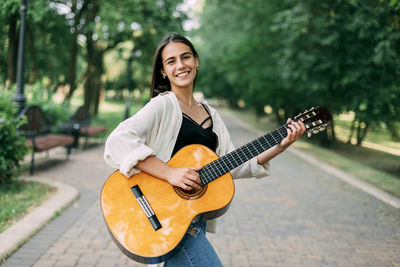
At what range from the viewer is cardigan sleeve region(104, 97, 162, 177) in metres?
1.98

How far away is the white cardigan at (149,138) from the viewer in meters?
2.00

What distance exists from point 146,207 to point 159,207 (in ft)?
0.25

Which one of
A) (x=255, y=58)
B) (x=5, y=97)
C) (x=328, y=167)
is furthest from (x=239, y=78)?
(x=5, y=97)

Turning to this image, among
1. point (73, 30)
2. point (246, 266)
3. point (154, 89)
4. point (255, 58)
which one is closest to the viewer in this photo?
point (154, 89)

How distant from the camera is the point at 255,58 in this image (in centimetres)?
1719

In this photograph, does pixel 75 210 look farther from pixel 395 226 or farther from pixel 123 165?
pixel 395 226

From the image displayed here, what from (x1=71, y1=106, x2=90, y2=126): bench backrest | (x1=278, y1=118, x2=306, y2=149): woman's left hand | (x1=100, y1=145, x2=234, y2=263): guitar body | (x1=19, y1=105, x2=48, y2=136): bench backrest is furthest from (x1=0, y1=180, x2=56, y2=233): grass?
(x1=71, y1=106, x2=90, y2=126): bench backrest

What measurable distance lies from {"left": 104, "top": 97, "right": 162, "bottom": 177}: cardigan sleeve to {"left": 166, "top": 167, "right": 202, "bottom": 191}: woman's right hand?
17 cm

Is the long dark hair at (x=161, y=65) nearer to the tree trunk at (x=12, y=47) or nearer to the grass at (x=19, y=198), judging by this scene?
the grass at (x=19, y=198)

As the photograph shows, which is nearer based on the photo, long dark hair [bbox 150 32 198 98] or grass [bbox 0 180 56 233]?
long dark hair [bbox 150 32 198 98]

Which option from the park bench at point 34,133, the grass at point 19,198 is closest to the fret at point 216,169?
the grass at point 19,198

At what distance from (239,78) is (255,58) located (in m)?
4.12

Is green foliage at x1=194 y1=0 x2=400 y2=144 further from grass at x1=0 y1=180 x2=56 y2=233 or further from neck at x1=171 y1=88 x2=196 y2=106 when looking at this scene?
Answer: grass at x1=0 y1=180 x2=56 y2=233

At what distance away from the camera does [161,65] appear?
239 cm
